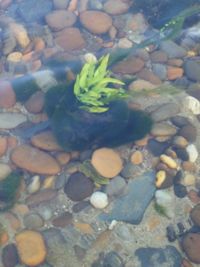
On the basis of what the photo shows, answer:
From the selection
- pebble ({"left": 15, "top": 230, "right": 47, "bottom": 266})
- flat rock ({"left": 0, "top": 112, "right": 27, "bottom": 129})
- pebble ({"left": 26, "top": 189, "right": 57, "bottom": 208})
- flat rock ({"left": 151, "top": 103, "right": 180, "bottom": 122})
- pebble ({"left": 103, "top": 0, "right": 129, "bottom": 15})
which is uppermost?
pebble ({"left": 103, "top": 0, "right": 129, "bottom": 15})

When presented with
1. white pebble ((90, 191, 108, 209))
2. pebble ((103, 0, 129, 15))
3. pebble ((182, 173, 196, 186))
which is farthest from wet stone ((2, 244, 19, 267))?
pebble ((103, 0, 129, 15))

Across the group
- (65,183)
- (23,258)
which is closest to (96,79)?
(65,183)

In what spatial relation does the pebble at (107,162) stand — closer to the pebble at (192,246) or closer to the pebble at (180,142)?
the pebble at (180,142)

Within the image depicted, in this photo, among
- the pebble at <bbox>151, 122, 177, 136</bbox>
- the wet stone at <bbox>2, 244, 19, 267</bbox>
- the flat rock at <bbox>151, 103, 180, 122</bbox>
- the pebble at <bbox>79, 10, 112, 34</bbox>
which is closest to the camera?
the wet stone at <bbox>2, 244, 19, 267</bbox>

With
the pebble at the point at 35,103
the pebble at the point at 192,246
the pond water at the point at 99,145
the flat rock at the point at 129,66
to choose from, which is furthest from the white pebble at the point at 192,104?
the pebble at the point at 35,103

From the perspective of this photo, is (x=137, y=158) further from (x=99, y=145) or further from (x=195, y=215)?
(x=195, y=215)

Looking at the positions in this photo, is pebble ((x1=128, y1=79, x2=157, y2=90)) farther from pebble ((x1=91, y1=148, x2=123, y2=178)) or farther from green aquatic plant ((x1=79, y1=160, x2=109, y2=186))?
green aquatic plant ((x1=79, y1=160, x2=109, y2=186))

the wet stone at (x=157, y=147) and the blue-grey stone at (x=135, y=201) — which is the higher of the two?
the wet stone at (x=157, y=147)
